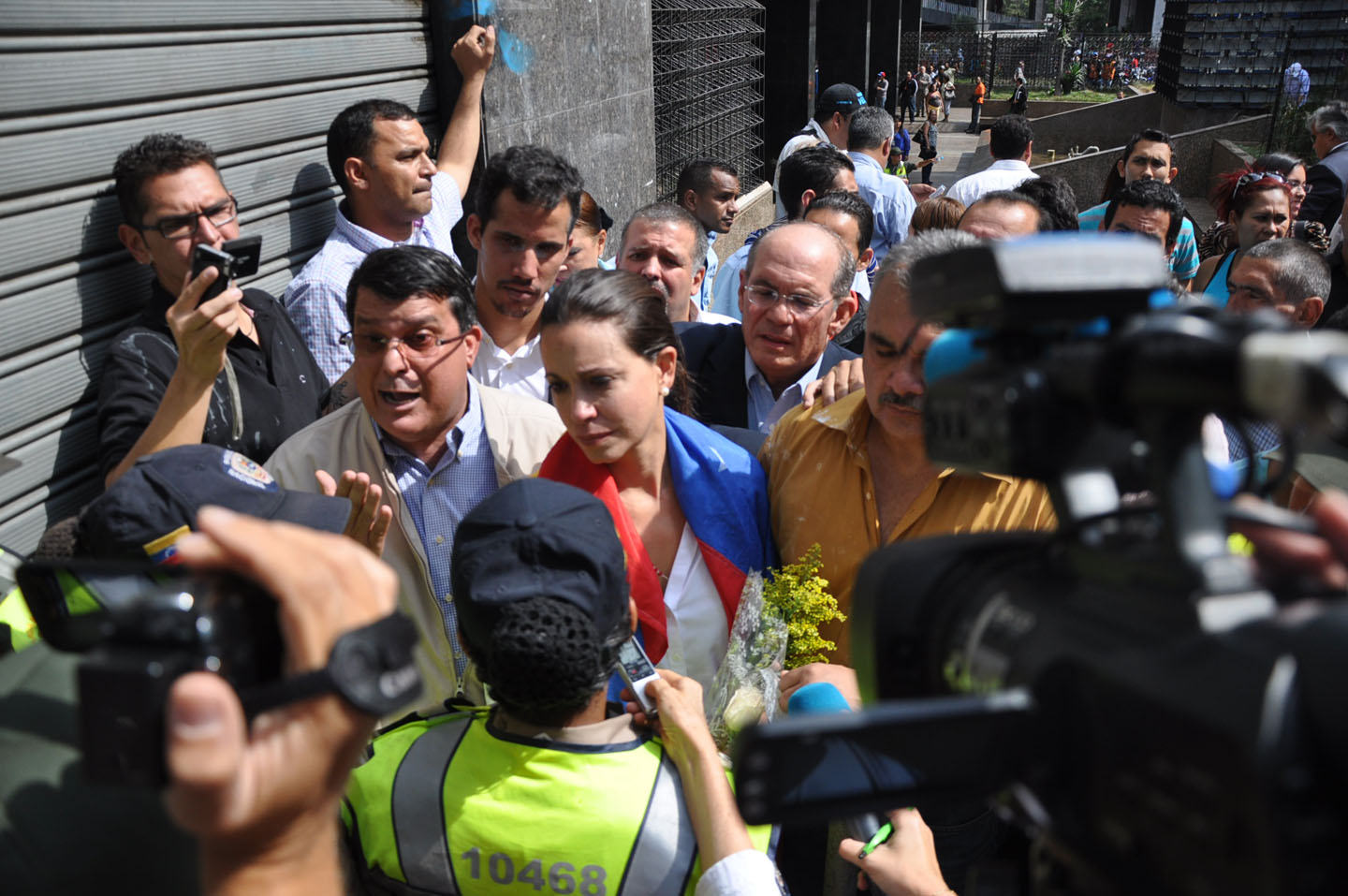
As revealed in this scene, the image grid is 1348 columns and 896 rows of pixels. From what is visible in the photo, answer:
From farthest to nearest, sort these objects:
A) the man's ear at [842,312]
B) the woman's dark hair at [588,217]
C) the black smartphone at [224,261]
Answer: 1. the woman's dark hair at [588,217]
2. the man's ear at [842,312]
3. the black smartphone at [224,261]

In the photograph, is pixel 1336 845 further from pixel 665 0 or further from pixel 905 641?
pixel 665 0

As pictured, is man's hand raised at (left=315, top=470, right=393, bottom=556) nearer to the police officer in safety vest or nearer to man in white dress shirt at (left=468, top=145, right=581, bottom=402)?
the police officer in safety vest

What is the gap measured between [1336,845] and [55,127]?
377 centimetres

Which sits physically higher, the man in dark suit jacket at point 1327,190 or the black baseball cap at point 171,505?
the black baseball cap at point 171,505

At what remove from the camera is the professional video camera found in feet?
2.47

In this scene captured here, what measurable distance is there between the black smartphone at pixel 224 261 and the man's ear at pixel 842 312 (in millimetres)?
1897

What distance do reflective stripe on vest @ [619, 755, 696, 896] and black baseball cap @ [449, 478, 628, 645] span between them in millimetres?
338

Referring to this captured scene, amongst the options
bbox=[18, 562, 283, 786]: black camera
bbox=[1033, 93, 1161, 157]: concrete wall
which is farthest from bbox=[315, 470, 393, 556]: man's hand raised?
bbox=[1033, 93, 1161, 157]: concrete wall

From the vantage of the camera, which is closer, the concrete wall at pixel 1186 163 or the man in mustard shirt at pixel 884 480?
the man in mustard shirt at pixel 884 480

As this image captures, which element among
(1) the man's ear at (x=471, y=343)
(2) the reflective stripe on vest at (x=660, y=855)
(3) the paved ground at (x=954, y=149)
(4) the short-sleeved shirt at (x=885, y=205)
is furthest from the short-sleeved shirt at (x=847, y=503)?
(3) the paved ground at (x=954, y=149)

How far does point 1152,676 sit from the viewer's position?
816mm

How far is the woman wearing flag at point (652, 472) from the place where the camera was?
99.3 inches

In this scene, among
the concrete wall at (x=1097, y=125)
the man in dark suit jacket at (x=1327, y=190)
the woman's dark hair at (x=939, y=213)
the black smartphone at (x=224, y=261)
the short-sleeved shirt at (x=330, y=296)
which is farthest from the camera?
the concrete wall at (x=1097, y=125)

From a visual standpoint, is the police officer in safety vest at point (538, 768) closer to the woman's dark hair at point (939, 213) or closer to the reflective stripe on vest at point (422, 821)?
the reflective stripe on vest at point (422, 821)
